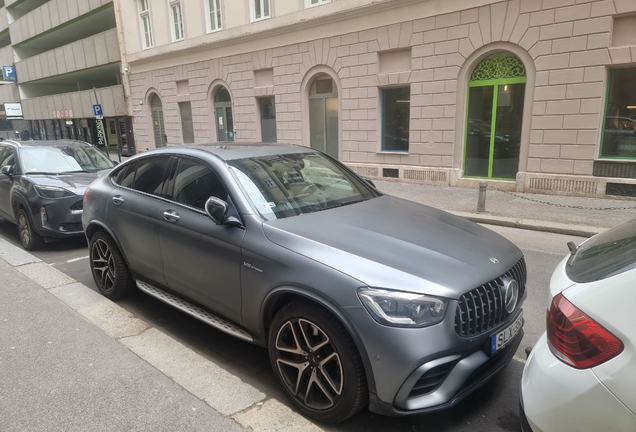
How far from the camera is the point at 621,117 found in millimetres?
10016

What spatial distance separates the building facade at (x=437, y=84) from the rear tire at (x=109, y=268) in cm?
982

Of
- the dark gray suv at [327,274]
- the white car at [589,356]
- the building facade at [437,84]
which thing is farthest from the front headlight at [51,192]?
the building facade at [437,84]

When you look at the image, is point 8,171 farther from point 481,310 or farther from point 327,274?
point 481,310

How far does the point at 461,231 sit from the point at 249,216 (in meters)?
1.57

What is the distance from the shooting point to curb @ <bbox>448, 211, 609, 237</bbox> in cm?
757

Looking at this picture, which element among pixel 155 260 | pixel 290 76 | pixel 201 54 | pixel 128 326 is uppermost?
pixel 201 54

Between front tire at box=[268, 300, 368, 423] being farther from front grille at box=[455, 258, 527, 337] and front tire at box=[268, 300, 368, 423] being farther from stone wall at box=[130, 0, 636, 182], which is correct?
stone wall at box=[130, 0, 636, 182]

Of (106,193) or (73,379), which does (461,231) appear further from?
(106,193)

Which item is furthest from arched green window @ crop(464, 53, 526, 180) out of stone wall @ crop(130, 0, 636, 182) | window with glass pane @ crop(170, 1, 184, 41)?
window with glass pane @ crop(170, 1, 184, 41)

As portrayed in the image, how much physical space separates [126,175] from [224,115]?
50.1ft

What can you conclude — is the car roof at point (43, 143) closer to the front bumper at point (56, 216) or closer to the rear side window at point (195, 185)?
the front bumper at point (56, 216)

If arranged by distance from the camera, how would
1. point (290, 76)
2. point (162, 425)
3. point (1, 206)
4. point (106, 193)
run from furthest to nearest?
point (290, 76)
point (1, 206)
point (106, 193)
point (162, 425)

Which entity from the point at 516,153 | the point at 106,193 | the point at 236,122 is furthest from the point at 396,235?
the point at 236,122

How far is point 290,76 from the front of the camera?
15.8 metres
